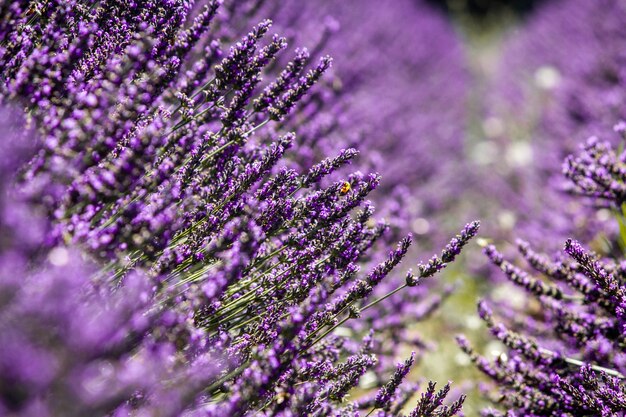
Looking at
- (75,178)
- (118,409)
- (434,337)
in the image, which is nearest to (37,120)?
(75,178)

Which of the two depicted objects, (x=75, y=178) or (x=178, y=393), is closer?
(x=178, y=393)

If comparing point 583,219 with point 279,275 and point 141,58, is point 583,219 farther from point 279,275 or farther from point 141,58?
point 141,58

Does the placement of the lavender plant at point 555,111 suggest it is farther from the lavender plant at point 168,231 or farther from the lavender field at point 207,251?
the lavender plant at point 168,231

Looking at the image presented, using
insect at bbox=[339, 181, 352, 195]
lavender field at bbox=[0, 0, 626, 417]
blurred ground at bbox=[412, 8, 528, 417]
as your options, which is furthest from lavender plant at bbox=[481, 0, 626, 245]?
insect at bbox=[339, 181, 352, 195]

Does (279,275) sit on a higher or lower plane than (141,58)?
lower

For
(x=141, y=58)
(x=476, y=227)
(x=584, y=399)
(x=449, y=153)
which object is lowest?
(x=584, y=399)

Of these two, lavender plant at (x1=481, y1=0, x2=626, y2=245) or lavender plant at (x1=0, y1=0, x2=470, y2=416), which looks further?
lavender plant at (x1=481, y1=0, x2=626, y2=245)

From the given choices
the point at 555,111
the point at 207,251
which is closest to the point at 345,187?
the point at 207,251

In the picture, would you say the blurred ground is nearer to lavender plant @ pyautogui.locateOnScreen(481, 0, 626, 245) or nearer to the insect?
lavender plant @ pyautogui.locateOnScreen(481, 0, 626, 245)

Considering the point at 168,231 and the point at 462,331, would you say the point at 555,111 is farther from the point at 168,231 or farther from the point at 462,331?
the point at 168,231
